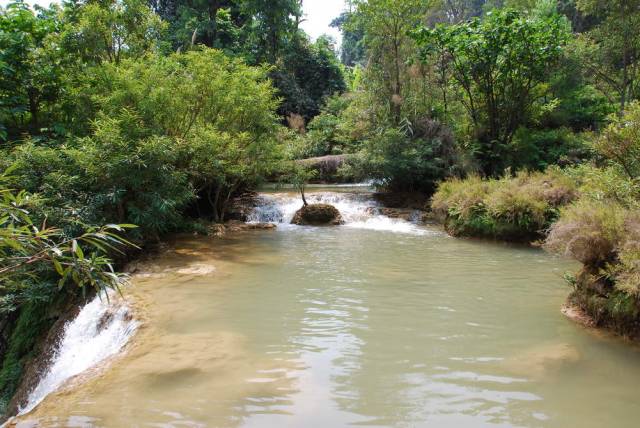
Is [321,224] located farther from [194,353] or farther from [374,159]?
[194,353]

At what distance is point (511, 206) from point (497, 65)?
7248 mm

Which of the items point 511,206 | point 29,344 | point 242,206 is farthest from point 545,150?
point 29,344

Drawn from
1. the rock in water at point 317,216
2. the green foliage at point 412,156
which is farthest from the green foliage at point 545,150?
the rock in water at point 317,216

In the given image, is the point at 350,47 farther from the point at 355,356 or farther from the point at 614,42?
the point at 355,356

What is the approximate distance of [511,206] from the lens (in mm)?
10961

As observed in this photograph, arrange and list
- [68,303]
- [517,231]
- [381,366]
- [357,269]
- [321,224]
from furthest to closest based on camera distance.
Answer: [321,224], [517,231], [357,269], [68,303], [381,366]

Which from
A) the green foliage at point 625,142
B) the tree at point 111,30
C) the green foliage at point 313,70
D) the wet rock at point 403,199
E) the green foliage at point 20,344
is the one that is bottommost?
the green foliage at point 20,344

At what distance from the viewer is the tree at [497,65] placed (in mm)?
15047

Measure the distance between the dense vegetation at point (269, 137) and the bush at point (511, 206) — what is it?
5cm

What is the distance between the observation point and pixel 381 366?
4352 mm

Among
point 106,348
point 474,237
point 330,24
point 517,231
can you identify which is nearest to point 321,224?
point 474,237

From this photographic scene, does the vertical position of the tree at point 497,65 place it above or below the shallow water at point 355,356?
above

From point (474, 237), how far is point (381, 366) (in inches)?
321

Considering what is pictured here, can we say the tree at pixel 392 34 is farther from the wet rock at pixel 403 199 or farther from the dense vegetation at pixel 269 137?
the wet rock at pixel 403 199
